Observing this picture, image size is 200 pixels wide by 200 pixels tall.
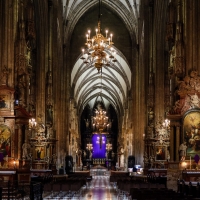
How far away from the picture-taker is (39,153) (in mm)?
37875

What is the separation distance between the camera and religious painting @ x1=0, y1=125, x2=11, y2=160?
26578 mm

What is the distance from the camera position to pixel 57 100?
4888 centimetres

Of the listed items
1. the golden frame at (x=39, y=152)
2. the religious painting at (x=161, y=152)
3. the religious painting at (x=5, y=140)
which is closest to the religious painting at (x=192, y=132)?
the religious painting at (x=5, y=140)

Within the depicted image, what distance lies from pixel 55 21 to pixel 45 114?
421 inches

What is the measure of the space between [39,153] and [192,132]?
15.1 metres

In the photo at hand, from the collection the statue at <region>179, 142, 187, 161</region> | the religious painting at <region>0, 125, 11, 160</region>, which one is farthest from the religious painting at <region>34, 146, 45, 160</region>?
the statue at <region>179, 142, 187, 161</region>

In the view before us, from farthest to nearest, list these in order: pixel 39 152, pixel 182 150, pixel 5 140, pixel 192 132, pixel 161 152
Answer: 1. pixel 39 152
2. pixel 161 152
3. pixel 5 140
4. pixel 192 132
5. pixel 182 150

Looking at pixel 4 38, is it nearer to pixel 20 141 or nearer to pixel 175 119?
pixel 20 141

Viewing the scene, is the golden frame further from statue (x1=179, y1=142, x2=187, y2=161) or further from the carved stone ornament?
statue (x1=179, y1=142, x2=187, y2=161)

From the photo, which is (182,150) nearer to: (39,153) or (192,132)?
(192,132)

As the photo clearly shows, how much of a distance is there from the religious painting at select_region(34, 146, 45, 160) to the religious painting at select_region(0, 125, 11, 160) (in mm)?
10883

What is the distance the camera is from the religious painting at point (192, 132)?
25938 mm

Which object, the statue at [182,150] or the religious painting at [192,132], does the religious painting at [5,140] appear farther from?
the religious painting at [192,132]

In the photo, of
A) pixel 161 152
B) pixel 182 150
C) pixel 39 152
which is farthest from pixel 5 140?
pixel 161 152
